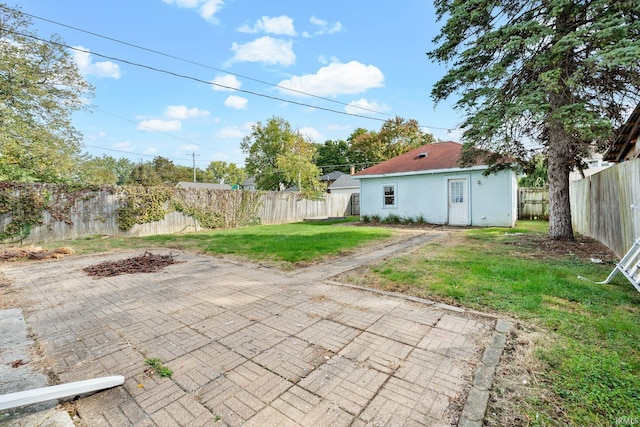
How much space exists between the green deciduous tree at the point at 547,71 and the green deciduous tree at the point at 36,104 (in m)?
13.2

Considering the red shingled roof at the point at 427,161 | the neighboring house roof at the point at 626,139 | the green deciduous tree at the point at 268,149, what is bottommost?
the neighboring house roof at the point at 626,139

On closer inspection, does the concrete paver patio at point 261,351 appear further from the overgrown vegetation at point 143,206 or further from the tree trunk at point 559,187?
the overgrown vegetation at point 143,206

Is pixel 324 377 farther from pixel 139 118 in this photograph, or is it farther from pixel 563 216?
pixel 139 118

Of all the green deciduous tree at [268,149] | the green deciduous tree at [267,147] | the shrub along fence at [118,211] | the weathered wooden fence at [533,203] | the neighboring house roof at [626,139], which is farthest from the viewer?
the green deciduous tree at [267,147]

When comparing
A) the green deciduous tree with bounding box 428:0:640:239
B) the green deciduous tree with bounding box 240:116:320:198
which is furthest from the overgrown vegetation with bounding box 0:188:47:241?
the green deciduous tree with bounding box 240:116:320:198

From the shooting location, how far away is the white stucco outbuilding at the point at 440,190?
36.9ft

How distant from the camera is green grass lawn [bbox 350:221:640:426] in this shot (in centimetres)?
171

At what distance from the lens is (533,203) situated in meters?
14.0

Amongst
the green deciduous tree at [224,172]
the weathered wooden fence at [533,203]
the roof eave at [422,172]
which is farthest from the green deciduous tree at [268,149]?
the green deciduous tree at [224,172]

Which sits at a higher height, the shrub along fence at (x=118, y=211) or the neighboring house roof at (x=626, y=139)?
the neighboring house roof at (x=626, y=139)

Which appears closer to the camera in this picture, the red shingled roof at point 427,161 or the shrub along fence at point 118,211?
the shrub along fence at point 118,211

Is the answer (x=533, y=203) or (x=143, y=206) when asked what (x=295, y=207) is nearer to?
(x=143, y=206)

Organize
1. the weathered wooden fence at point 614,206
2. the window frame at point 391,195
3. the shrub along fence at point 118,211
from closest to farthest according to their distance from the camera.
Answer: the weathered wooden fence at point 614,206 < the shrub along fence at point 118,211 < the window frame at point 391,195

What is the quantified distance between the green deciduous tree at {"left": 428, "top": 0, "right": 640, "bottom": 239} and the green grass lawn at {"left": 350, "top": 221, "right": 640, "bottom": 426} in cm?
276
